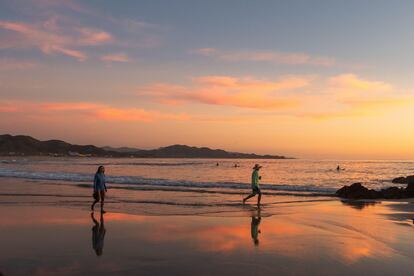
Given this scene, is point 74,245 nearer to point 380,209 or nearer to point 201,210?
point 201,210

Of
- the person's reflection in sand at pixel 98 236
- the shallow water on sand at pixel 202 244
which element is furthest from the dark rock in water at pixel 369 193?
the person's reflection in sand at pixel 98 236

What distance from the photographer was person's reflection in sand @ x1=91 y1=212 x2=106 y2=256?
10550 mm

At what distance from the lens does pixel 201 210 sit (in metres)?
19.1

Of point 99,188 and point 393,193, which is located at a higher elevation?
point 99,188

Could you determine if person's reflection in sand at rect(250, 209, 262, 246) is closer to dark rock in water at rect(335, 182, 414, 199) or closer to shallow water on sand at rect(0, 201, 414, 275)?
shallow water on sand at rect(0, 201, 414, 275)

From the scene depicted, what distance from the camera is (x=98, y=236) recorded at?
480 inches

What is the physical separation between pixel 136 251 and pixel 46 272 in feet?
7.83

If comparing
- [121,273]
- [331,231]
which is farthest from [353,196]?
[121,273]

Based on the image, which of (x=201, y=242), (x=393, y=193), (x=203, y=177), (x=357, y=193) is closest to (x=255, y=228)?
(x=201, y=242)

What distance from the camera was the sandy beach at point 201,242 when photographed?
8984 millimetres

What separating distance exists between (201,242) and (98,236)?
2.93 m

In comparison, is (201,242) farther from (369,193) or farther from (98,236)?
(369,193)

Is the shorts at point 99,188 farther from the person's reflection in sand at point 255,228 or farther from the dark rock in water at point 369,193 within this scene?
the dark rock in water at point 369,193

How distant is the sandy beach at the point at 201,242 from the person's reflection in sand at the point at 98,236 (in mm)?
23
